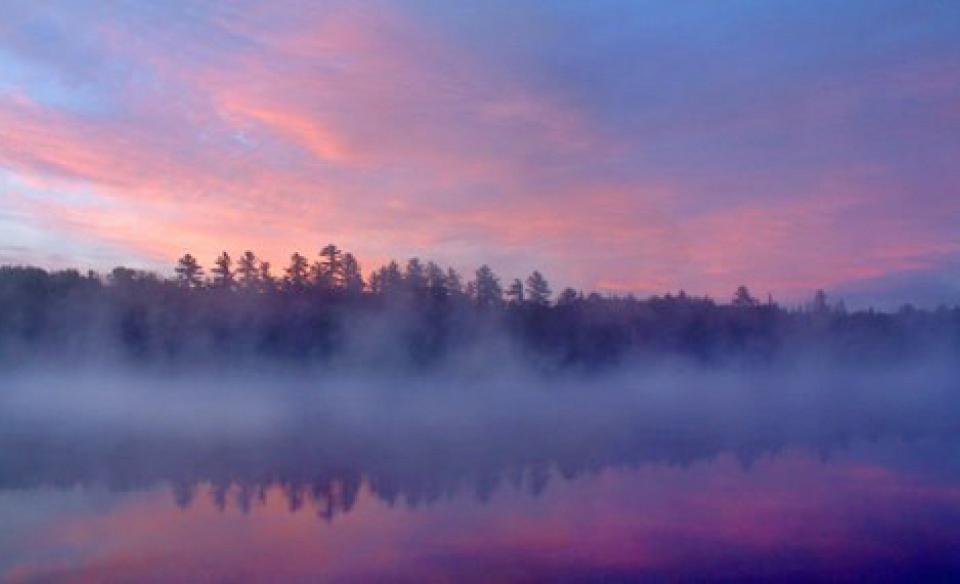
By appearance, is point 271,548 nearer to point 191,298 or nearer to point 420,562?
point 420,562

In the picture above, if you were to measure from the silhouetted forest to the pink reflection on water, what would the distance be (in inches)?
741

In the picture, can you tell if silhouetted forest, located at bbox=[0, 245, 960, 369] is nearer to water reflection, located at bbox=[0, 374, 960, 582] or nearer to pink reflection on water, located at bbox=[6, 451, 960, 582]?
water reflection, located at bbox=[0, 374, 960, 582]

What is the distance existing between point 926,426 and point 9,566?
62.3 ft

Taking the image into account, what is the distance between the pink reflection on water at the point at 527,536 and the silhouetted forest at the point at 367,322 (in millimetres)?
18811

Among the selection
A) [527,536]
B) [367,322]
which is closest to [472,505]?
[527,536]

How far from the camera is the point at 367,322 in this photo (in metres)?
32.9

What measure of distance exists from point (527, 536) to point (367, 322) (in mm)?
23879

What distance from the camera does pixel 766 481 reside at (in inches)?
507

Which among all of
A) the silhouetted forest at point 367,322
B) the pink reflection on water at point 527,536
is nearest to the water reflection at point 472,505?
the pink reflection on water at point 527,536

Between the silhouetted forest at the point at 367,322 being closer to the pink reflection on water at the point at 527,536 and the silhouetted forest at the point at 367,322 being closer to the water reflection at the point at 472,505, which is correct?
the water reflection at the point at 472,505

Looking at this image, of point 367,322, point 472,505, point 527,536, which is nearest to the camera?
point 527,536

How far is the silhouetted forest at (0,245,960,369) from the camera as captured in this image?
94.2 feet

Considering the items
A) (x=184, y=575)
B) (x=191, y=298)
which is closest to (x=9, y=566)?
(x=184, y=575)

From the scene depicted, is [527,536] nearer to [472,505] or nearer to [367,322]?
[472,505]
